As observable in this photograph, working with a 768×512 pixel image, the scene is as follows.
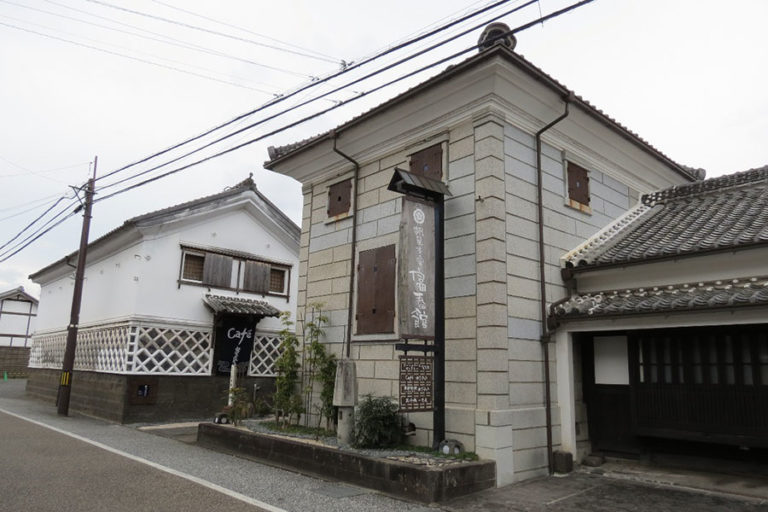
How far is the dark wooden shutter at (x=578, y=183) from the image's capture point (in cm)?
980

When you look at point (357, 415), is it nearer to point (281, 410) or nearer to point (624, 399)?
point (281, 410)

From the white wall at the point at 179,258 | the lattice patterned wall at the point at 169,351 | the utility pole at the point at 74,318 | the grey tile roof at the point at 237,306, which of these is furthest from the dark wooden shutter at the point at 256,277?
the utility pole at the point at 74,318

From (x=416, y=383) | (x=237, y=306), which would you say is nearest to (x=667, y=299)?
(x=416, y=383)

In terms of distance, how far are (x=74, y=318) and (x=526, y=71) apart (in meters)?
15.1

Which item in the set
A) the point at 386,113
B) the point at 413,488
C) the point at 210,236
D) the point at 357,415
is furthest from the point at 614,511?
the point at 210,236

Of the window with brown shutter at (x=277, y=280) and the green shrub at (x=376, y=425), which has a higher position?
the window with brown shutter at (x=277, y=280)

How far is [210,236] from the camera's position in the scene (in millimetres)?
16672

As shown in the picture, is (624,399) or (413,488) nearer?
(413,488)

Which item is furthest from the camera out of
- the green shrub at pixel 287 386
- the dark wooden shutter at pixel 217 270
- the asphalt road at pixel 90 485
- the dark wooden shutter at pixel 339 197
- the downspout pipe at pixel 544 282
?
the dark wooden shutter at pixel 217 270

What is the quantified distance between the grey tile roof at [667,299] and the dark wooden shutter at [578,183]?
202 centimetres

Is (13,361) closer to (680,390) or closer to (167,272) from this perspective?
(167,272)

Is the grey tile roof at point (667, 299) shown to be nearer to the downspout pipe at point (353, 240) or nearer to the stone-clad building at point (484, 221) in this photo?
the stone-clad building at point (484, 221)

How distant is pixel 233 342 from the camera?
1617 centimetres

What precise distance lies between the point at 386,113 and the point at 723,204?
6620 millimetres
